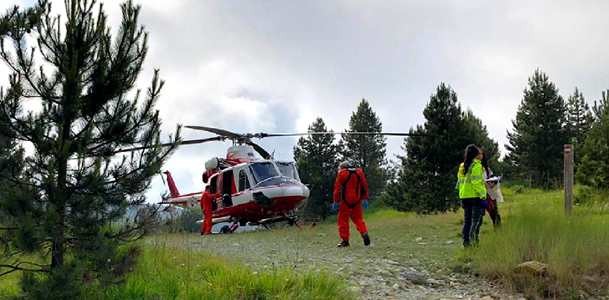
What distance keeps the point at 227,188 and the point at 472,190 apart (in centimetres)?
1175

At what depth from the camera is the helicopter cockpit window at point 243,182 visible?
17.9 meters

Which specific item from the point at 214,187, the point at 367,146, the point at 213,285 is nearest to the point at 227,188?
the point at 214,187

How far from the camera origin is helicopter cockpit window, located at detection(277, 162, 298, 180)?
18266 mm

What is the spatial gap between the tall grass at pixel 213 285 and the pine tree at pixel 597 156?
42.6 ft

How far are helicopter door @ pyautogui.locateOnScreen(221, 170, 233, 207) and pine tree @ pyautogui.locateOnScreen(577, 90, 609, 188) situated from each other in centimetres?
1138

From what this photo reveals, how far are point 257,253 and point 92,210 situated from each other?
13.8 ft

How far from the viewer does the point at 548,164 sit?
40500mm

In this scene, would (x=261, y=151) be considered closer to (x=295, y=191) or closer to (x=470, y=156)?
(x=295, y=191)

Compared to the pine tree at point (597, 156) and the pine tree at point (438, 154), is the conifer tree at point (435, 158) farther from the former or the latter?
the pine tree at point (597, 156)

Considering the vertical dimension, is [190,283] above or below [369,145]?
below

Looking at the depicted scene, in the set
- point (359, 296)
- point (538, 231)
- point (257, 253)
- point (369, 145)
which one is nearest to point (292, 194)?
point (257, 253)

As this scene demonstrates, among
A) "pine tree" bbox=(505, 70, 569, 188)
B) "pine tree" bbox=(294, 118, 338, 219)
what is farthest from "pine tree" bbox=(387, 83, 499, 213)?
"pine tree" bbox=(294, 118, 338, 219)

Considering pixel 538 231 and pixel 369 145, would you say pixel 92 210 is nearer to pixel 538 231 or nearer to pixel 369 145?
pixel 538 231

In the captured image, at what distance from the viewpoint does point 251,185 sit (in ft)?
58.1
